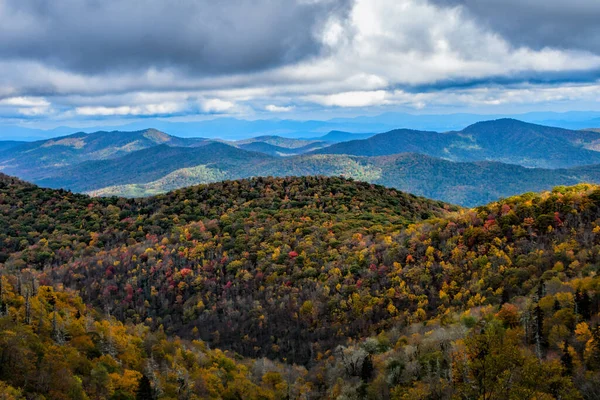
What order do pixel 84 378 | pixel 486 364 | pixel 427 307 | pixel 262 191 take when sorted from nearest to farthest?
pixel 486 364
pixel 84 378
pixel 427 307
pixel 262 191

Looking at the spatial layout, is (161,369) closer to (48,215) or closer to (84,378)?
(84,378)

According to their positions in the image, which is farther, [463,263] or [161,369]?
[463,263]

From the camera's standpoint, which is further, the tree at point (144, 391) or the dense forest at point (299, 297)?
the tree at point (144, 391)

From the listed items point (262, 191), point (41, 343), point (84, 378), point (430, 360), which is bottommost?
point (430, 360)

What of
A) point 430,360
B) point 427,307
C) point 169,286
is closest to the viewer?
point 430,360

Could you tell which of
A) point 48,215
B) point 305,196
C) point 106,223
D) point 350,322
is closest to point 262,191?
point 305,196

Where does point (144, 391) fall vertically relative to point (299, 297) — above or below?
above

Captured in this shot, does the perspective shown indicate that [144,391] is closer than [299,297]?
Yes

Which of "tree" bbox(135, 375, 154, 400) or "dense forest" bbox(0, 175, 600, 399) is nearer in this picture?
"dense forest" bbox(0, 175, 600, 399)
